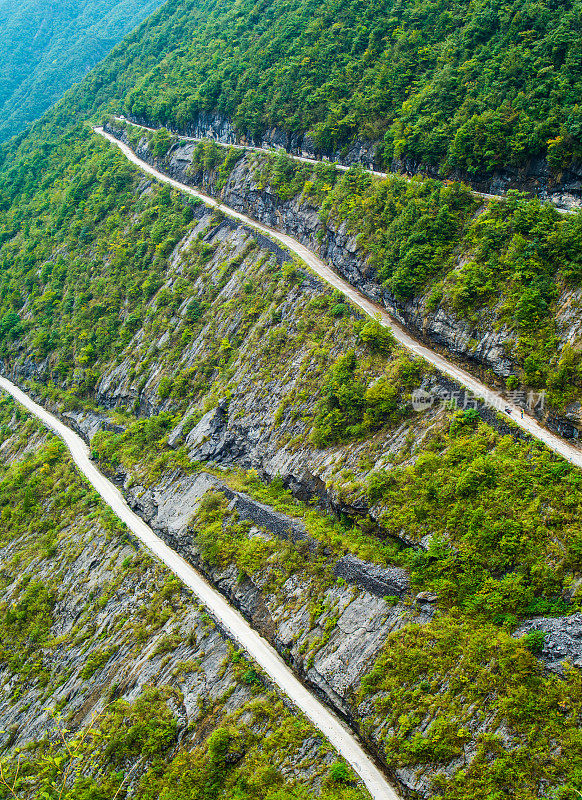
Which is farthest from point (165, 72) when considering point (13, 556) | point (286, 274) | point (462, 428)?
point (462, 428)

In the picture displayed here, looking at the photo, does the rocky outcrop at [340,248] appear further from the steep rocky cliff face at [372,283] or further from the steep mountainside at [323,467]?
the steep mountainside at [323,467]

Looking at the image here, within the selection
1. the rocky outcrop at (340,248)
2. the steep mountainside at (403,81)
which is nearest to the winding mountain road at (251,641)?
the rocky outcrop at (340,248)

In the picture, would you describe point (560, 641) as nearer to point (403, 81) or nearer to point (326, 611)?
point (326, 611)

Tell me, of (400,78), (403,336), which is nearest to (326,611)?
(403,336)

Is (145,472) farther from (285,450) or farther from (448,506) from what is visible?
(448,506)

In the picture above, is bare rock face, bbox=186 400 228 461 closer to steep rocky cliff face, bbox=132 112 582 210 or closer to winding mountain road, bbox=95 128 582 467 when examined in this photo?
winding mountain road, bbox=95 128 582 467

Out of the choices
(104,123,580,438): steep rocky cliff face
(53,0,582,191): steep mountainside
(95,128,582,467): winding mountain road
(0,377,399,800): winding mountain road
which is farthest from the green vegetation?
(53,0,582,191): steep mountainside
